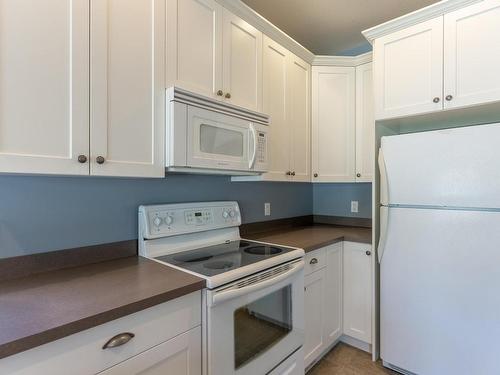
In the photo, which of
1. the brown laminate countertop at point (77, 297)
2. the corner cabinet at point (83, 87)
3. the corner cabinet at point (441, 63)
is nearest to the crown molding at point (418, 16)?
the corner cabinet at point (441, 63)

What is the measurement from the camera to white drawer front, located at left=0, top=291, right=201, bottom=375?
76cm

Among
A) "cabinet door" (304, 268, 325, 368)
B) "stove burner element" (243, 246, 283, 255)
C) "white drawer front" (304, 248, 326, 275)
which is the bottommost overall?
"cabinet door" (304, 268, 325, 368)

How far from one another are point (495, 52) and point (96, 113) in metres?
2.11

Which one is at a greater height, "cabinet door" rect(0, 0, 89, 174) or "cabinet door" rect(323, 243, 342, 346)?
"cabinet door" rect(0, 0, 89, 174)

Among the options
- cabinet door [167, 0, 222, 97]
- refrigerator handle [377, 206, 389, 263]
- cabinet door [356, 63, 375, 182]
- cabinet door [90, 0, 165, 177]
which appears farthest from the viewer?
cabinet door [356, 63, 375, 182]

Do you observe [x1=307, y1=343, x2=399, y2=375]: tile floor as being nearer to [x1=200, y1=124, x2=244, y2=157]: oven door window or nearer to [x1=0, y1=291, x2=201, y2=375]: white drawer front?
[x1=0, y1=291, x2=201, y2=375]: white drawer front

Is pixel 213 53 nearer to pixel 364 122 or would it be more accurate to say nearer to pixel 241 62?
pixel 241 62

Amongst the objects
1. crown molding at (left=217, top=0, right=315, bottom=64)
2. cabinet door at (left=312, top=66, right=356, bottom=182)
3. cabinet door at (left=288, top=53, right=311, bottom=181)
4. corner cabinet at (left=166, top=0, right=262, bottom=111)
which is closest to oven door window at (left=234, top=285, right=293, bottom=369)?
cabinet door at (left=288, top=53, right=311, bottom=181)

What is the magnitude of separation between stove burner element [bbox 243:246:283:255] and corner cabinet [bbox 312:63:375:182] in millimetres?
1022

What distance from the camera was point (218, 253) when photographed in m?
1.64

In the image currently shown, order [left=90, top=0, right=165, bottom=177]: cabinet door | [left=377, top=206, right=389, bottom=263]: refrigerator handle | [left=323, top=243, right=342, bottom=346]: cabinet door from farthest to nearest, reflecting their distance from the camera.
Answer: [left=323, top=243, right=342, bottom=346]: cabinet door
[left=377, top=206, right=389, bottom=263]: refrigerator handle
[left=90, top=0, right=165, bottom=177]: cabinet door

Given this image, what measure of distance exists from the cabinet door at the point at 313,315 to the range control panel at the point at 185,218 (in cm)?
65

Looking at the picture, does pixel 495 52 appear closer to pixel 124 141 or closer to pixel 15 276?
pixel 124 141

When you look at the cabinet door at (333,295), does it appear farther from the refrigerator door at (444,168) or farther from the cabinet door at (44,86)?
the cabinet door at (44,86)
